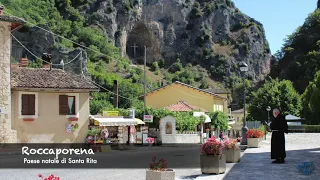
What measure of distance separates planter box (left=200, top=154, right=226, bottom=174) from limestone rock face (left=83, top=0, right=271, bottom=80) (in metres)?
113

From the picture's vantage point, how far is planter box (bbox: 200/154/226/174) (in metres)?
13.3

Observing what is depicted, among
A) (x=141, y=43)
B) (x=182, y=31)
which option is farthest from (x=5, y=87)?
(x=182, y=31)

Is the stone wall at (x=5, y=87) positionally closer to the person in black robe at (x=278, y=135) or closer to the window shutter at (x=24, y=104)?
the window shutter at (x=24, y=104)

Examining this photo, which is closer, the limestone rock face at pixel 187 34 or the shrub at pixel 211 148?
the shrub at pixel 211 148

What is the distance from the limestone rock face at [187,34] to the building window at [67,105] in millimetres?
97366

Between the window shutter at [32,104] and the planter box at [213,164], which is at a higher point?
the window shutter at [32,104]

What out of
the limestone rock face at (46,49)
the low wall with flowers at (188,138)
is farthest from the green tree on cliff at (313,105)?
the limestone rock face at (46,49)

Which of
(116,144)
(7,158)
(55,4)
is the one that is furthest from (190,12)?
(7,158)

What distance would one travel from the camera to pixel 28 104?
2686cm

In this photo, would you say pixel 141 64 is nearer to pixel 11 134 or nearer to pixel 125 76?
pixel 125 76

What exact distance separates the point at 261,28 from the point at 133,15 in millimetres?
49673

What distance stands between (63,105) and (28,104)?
2.24m

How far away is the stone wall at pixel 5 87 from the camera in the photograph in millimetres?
24828

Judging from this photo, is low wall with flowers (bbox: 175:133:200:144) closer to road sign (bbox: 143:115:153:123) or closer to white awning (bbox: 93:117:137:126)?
road sign (bbox: 143:115:153:123)
